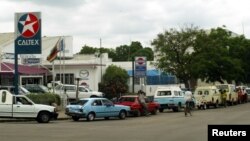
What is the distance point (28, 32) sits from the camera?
34.3 meters

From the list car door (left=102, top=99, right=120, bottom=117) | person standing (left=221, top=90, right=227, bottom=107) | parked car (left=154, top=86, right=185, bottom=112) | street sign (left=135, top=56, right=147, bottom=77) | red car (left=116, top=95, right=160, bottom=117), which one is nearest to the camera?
car door (left=102, top=99, right=120, bottom=117)

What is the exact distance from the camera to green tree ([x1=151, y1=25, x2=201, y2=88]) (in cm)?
5650

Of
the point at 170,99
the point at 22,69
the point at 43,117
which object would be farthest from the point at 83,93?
the point at 43,117

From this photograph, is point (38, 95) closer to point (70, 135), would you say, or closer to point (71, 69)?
point (70, 135)

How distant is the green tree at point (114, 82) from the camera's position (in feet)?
171

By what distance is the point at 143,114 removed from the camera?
1405 inches

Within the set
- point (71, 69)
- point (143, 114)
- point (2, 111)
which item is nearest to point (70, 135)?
point (2, 111)

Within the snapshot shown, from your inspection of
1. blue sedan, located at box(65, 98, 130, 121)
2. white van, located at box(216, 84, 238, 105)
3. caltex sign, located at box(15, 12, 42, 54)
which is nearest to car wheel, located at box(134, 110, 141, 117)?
blue sedan, located at box(65, 98, 130, 121)

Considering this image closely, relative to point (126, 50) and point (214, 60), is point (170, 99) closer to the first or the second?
point (214, 60)

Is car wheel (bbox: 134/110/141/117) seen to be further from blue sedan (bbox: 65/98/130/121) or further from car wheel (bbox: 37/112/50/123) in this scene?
car wheel (bbox: 37/112/50/123)

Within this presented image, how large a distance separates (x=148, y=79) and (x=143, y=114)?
4078cm

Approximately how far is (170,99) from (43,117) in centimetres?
1589

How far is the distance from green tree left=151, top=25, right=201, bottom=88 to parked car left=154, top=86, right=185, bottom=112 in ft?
46.4

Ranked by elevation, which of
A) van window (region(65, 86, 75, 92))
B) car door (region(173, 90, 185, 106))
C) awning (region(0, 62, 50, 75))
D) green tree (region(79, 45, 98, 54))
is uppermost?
green tree (region(79, 45, 98, 54))
